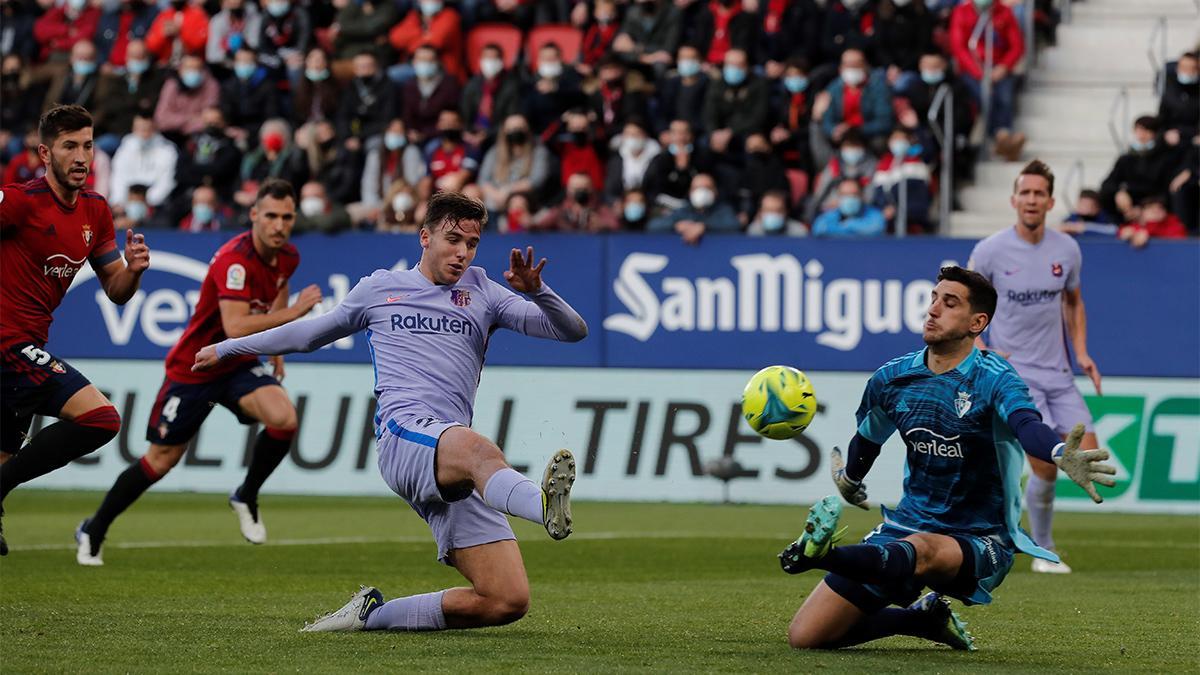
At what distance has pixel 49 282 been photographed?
1011cm

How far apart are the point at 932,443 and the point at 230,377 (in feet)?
18.9

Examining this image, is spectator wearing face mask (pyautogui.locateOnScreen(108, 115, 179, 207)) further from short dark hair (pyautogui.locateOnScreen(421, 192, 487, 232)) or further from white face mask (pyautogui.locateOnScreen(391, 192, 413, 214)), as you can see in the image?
short dark hair (pyautogui.locateOnScreen(421, 192, 487, 232))

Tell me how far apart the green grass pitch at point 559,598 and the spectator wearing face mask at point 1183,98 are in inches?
189

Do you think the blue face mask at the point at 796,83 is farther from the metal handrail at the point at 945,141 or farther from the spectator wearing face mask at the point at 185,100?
the spectator wearing face mask at the point at 185,100

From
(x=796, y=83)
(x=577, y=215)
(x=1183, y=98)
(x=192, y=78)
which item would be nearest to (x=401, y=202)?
(x=577, y=215)

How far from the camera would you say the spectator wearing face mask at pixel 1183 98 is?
19.4 meters

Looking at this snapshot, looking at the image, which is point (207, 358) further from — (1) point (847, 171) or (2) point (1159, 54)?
(2) point (1159, 54)

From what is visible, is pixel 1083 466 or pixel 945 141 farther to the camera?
pixel 945 141

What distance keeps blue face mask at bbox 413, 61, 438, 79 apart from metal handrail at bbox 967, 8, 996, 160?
618 centimetres

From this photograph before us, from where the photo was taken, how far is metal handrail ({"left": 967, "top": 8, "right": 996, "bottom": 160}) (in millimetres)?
20859

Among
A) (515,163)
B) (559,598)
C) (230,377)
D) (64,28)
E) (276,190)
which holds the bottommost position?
(559,598)

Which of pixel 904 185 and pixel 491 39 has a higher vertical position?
pixel 491 39

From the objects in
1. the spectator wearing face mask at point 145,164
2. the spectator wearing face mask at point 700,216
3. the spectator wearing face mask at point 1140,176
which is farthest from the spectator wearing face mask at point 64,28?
the spectator wearing face mask at point 1140,176

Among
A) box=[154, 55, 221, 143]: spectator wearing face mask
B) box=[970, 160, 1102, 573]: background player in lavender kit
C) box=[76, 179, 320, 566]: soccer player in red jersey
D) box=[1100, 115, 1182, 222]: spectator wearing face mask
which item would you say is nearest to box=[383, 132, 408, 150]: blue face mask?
box=[154, 55, 221, 143]: spectator wearing face mask
